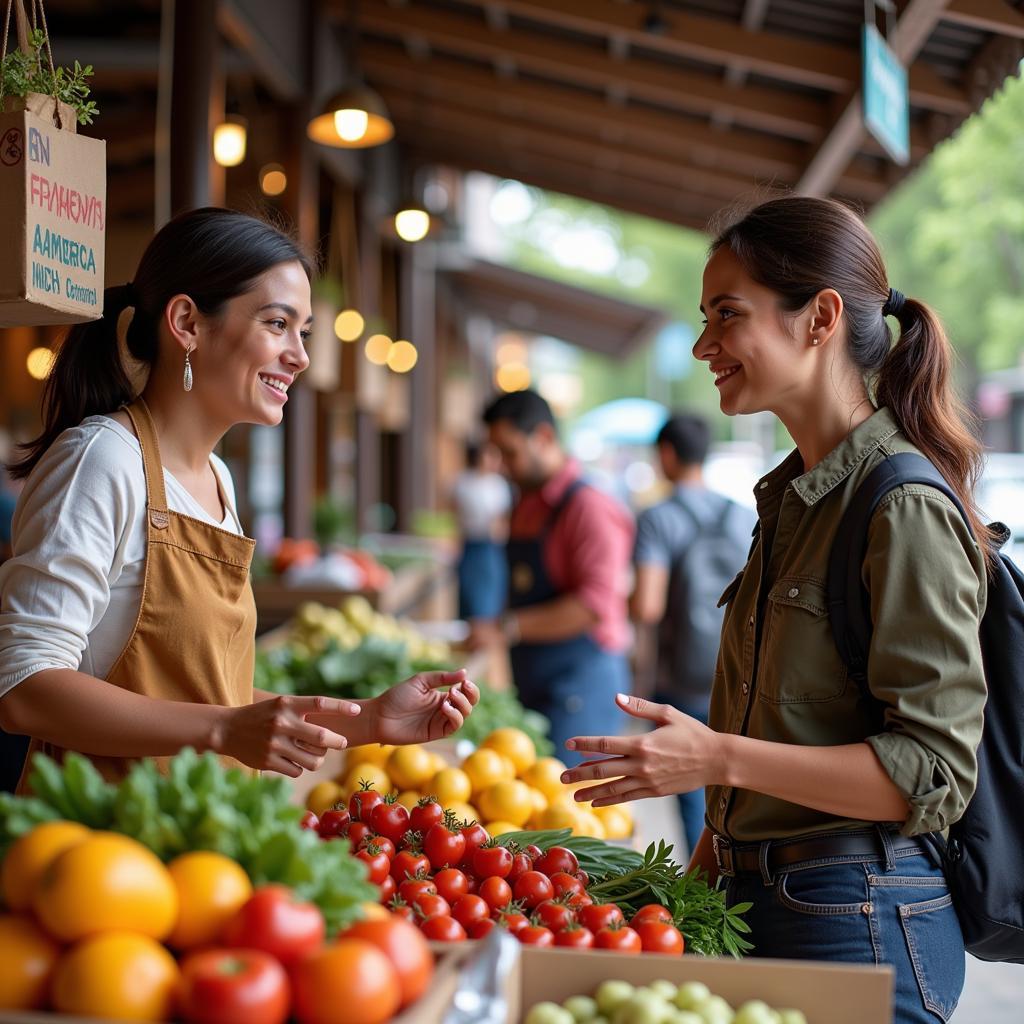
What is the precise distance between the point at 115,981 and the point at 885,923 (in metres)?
1.18

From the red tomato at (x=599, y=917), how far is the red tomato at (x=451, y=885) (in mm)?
216

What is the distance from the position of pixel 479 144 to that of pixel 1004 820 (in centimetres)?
904

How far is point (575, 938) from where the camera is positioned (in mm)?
1650

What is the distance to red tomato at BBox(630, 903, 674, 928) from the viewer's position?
1776mm

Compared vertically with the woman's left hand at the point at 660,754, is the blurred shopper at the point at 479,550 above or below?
above

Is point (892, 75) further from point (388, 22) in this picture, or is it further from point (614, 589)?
point (388, 22)

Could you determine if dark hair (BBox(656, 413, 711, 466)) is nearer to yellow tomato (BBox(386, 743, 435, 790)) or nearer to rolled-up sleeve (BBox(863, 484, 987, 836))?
yellow tomato (BBox(386, 743, 435, 790))

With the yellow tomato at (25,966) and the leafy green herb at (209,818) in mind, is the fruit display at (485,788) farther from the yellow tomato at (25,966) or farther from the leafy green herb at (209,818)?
the yellow tomato at (25,966)

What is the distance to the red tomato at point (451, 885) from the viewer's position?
187 cm

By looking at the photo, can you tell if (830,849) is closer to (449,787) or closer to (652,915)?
(652,915)

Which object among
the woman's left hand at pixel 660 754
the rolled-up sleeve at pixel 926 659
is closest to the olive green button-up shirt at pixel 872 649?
the rolled-up sleeve at pixel 926 659

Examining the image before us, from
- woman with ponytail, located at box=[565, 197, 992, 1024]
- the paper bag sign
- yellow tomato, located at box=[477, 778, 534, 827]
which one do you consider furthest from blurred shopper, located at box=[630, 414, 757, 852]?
the paper bag sign

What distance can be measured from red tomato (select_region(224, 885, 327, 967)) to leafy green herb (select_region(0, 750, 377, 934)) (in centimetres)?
9

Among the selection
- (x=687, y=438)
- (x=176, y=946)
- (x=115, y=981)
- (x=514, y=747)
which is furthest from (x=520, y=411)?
(x=115, y=981)
